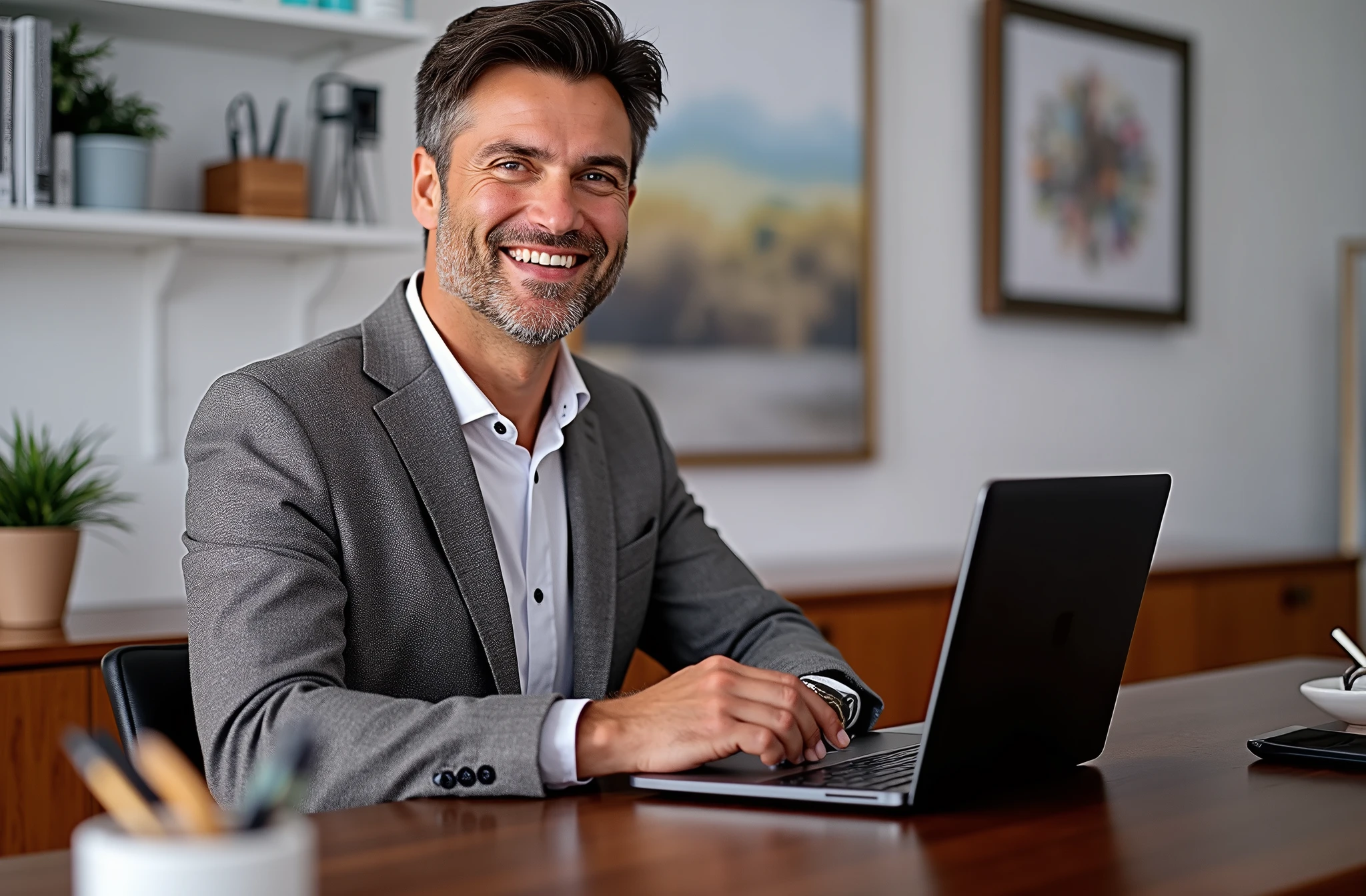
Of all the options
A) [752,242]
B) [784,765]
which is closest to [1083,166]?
[752,242]

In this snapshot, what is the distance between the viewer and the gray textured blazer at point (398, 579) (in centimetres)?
130

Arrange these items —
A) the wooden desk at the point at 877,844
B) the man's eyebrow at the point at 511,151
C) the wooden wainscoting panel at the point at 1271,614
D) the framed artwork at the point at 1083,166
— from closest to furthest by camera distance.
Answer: the wooden desk at the point at 877,844 < the man's eyebrow at the point at 511,151 < the wooden wainscoting panel at the point at 1271,614 < the framed artwork at the point at 1083,166

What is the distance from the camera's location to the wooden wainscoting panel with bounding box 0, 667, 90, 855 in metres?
2.05

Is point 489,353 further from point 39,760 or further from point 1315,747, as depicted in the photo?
point 1315,747

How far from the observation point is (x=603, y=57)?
1825mm

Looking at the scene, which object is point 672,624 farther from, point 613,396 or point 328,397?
point 328,397

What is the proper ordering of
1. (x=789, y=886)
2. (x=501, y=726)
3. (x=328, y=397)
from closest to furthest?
1. (x=789, y=886)
2. (x=501, y=726)
3. (x=328, y=397)

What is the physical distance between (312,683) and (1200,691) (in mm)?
1091

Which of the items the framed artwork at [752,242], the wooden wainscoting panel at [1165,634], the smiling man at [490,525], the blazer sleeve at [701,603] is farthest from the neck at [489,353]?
the wooden wainscoting panel at [1165,634]

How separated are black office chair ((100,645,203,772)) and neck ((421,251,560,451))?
1.67ft

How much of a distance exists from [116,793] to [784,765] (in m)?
0.78

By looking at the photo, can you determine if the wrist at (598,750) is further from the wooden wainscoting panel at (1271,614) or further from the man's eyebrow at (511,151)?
the wooden wainscoting panel at (1271,614)

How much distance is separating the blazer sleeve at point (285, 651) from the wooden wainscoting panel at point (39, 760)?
0.71 m

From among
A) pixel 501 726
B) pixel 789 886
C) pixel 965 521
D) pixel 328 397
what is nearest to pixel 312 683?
pixel 501 726
